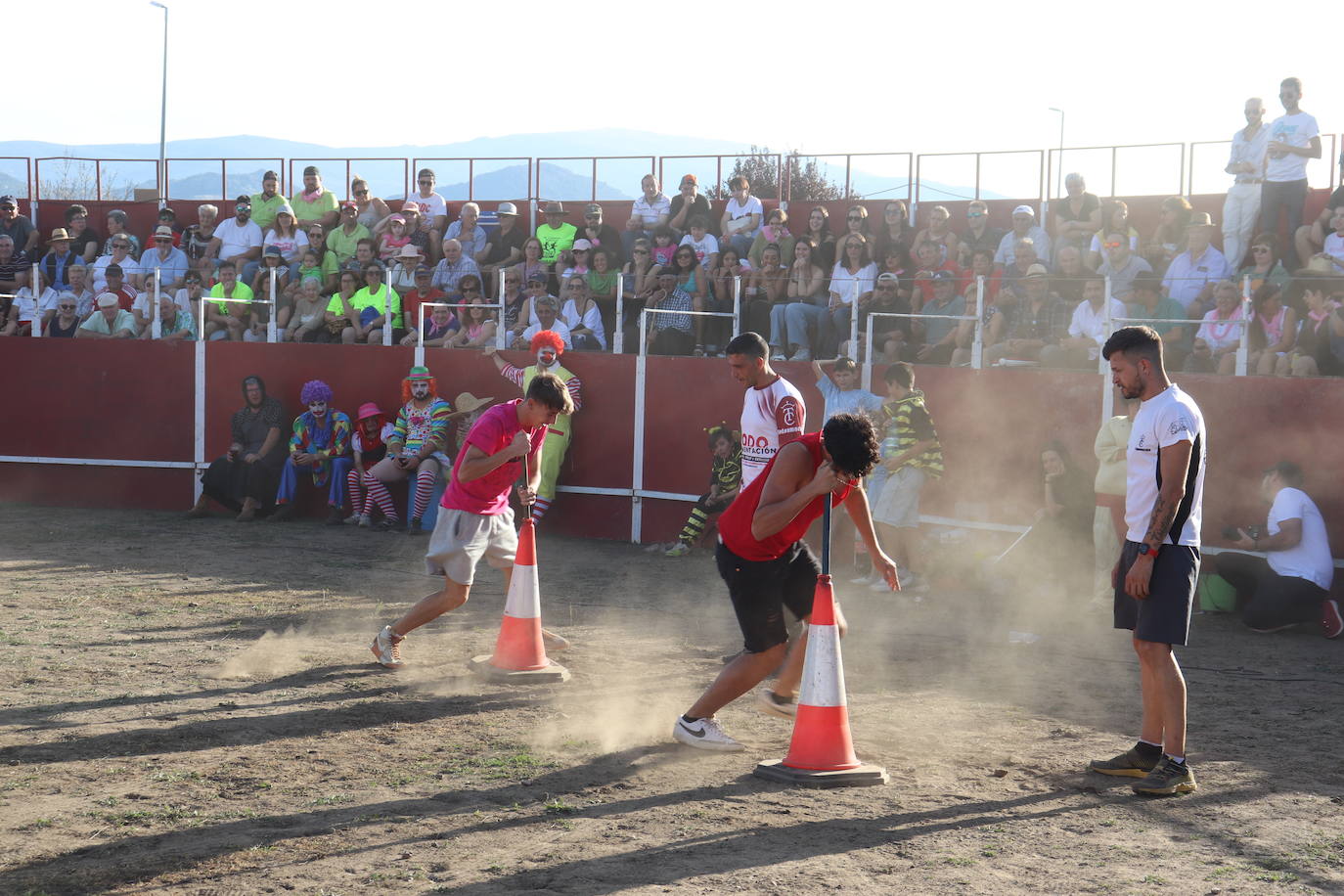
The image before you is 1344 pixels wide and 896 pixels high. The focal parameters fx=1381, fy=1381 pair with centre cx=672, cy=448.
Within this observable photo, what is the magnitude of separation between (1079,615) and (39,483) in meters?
12.6

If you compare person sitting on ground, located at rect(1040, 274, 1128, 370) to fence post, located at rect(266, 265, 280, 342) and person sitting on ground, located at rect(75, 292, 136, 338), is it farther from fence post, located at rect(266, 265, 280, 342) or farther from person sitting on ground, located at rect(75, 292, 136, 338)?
person sitting on ground, located at rect(75, 292, 136, 338)

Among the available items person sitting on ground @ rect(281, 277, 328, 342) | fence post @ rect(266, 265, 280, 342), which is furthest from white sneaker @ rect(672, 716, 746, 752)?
person sitting on ground @ rect(281, 277, 328, 342)

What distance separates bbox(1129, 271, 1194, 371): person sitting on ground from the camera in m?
11.8

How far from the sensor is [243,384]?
15.7 meters

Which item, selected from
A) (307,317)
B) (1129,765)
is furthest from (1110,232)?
(307,317)

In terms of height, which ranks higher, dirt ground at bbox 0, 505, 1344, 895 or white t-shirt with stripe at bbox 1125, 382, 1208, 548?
white t-shirt with stripe at bbox 1125, 382, 1208, 548

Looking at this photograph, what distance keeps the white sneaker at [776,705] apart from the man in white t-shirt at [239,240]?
13.6m

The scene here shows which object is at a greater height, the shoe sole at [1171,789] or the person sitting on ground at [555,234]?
the person sitting on ground at [555,234]

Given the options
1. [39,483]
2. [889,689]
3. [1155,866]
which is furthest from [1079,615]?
[39,483]

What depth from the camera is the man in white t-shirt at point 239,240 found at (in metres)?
18.4

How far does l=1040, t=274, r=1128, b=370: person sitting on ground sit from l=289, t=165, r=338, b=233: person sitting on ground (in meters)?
10.7

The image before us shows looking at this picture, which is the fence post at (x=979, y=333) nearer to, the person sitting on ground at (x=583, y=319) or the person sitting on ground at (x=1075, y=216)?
the person sitting on ground at (x=1075, y=216)

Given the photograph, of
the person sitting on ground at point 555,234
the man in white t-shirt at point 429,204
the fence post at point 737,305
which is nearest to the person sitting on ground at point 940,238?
the fence post at point 737,305

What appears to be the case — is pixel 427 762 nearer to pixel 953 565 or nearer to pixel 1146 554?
pixel 1146 554
